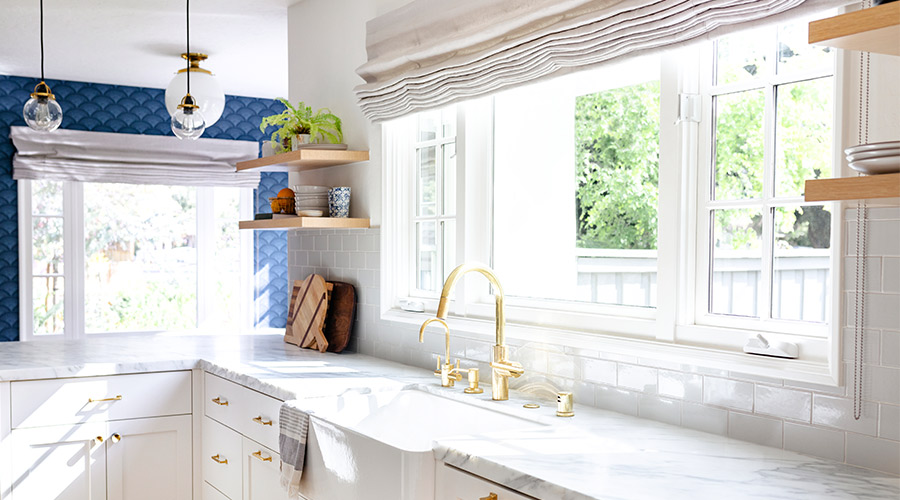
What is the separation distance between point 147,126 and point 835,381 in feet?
18.0

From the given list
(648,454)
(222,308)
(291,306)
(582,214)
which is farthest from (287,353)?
(222,308)

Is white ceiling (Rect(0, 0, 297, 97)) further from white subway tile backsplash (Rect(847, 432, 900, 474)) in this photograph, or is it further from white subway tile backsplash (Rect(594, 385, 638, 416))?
white subway tile backsplash (Rect(847, 432, 900, 474))

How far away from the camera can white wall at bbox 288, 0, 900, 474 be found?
149cm

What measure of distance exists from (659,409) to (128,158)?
4950 mm

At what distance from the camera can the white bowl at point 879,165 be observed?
1.19 m

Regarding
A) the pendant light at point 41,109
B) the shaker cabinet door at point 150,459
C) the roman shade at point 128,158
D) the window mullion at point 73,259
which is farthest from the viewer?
the window mullion at point 73,259

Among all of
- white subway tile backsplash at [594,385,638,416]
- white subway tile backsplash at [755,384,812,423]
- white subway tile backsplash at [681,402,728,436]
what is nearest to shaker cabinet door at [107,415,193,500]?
white subway tile backsplash at [594,385,638,416]

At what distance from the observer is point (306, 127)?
3338mm

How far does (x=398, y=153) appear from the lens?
10.4 ft

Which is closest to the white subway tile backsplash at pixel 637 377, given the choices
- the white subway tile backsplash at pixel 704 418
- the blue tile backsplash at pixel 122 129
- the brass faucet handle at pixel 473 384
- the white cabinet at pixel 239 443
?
the white subway tile backsplash at pixel 704 418

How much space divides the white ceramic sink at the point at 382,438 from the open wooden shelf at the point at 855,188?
3.34 ft

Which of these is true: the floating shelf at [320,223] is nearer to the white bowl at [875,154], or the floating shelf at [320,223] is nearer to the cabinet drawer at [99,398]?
the cabinet drawer at [99,398]

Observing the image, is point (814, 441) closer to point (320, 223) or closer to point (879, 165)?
point (879, 165)

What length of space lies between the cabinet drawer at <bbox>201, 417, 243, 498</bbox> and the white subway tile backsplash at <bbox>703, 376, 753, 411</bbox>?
1714 millimetres
